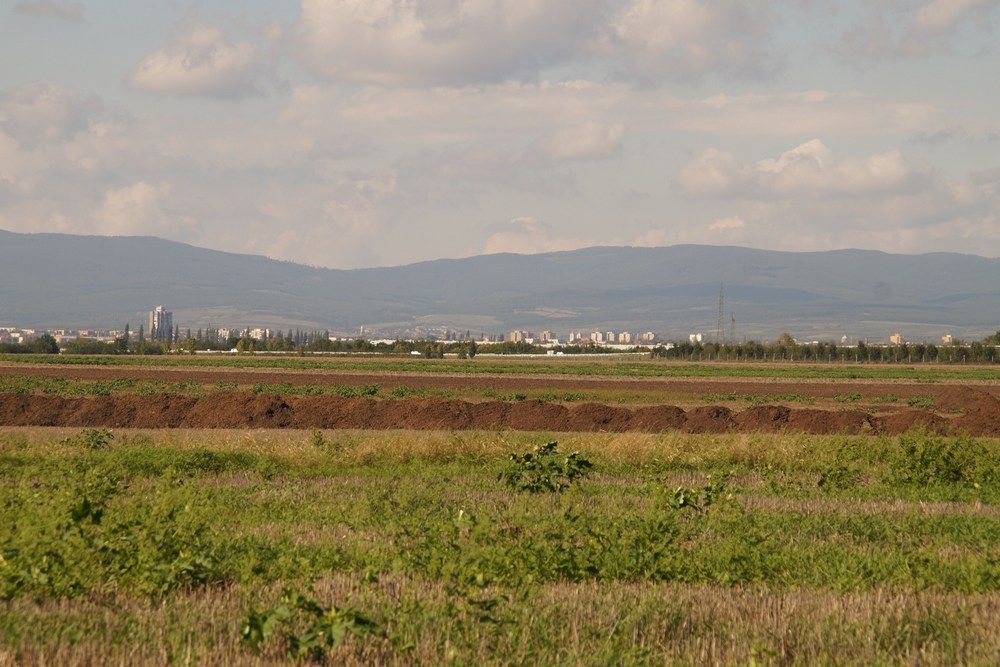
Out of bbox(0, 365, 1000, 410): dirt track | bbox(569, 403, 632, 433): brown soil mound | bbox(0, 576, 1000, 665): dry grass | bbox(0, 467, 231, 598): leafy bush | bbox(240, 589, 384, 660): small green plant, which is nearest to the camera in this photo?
bbox(240, 589, 384, 660): small green plant

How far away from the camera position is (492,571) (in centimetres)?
1015

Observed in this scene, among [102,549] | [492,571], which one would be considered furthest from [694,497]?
[102,549]

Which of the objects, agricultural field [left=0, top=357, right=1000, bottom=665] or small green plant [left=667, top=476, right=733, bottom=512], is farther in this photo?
small green plant [left=667, top=476, right=733, bottom=512]

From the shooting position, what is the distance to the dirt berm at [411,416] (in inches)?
1350

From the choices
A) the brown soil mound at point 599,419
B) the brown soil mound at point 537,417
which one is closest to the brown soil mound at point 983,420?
the brown soil mound at point 599,419

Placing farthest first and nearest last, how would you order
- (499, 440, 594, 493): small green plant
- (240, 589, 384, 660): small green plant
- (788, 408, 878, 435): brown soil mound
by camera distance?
(788, 408, 878, 435): brown soil mound
(499, 440, 594, 493): small green plant
(240, 589, 384, 660): small green plant

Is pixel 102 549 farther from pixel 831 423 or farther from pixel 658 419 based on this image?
pixel 831 423

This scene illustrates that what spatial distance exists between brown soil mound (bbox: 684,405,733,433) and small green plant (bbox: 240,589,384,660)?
87.1 feet

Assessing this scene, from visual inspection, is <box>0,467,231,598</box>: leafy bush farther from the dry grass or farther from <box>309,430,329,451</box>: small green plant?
<box>309,430,329,451</box>: small green plant

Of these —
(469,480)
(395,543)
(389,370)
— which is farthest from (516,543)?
(389,370)

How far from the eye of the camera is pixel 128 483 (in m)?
17.3

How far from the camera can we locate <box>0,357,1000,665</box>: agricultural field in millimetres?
7898

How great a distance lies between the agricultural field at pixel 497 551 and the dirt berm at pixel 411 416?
8903mm

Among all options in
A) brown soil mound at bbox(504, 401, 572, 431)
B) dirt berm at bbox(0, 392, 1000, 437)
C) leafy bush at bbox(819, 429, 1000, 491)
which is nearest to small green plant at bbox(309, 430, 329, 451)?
leafy bush at bbox(819, 429, 1000, 491)
